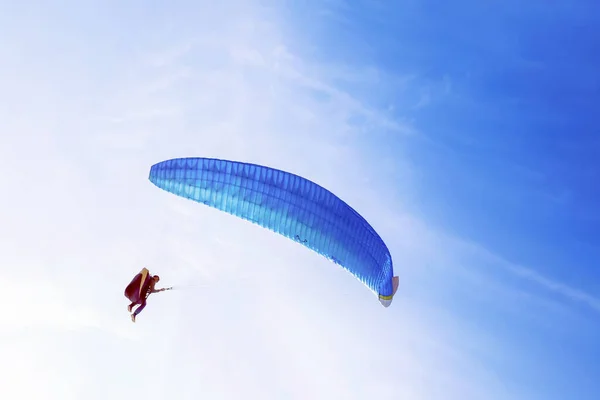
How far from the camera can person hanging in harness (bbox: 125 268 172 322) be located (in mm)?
22578

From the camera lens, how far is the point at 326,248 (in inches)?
864

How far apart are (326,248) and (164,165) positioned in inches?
251

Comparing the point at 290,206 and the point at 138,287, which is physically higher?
the point at 290,206

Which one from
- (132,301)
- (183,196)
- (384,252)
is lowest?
(132,301)

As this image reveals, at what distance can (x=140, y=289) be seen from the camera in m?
22.7

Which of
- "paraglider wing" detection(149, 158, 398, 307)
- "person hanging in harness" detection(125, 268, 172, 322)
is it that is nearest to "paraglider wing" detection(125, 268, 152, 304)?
"person hanging in harness" detection(125, 268, 172, 322)

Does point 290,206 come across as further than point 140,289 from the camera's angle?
No

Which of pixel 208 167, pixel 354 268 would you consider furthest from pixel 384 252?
pixel 208 167

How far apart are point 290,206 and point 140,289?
6597mm

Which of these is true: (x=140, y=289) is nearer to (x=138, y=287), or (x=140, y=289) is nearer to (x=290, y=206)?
(x=138, y=287)

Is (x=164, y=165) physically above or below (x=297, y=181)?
below

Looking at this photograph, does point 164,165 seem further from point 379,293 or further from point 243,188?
point 379,293

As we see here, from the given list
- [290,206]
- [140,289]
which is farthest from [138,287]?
[290,206]

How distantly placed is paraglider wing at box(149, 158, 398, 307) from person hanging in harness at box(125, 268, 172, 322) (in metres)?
4.13
